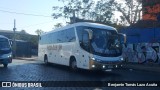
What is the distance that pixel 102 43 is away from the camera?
Answer: 57.2 feet

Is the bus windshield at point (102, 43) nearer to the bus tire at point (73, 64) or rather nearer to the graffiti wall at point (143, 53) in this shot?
the bus tire at point (73, 64)

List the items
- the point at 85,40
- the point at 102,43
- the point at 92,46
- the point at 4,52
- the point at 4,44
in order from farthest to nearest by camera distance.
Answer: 1. the point at 4,44
2. the point at 4,52
3. the point at 85,40
4. the point at 102,43
5. the point at 92,46

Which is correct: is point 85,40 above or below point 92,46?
above

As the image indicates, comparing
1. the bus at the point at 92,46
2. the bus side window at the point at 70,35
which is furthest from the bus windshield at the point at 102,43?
the bus side window at the point at 70,35

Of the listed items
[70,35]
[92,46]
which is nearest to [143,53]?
[70,35]

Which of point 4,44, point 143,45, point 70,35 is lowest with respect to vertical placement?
point 143,45

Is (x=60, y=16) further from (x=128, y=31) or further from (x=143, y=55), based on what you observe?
(x=143, y=55)

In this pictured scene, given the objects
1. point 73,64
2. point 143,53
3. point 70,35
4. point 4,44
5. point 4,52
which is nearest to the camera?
point 73,64

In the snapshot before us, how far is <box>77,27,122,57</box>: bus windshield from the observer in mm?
17250

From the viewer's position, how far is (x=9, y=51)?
23000 millimetres

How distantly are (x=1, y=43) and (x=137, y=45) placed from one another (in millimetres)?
14178

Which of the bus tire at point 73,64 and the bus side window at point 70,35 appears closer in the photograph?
the bus tire at point 73,64

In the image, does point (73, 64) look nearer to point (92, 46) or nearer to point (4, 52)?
point (92, 46)

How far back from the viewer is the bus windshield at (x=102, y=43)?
1725cm
